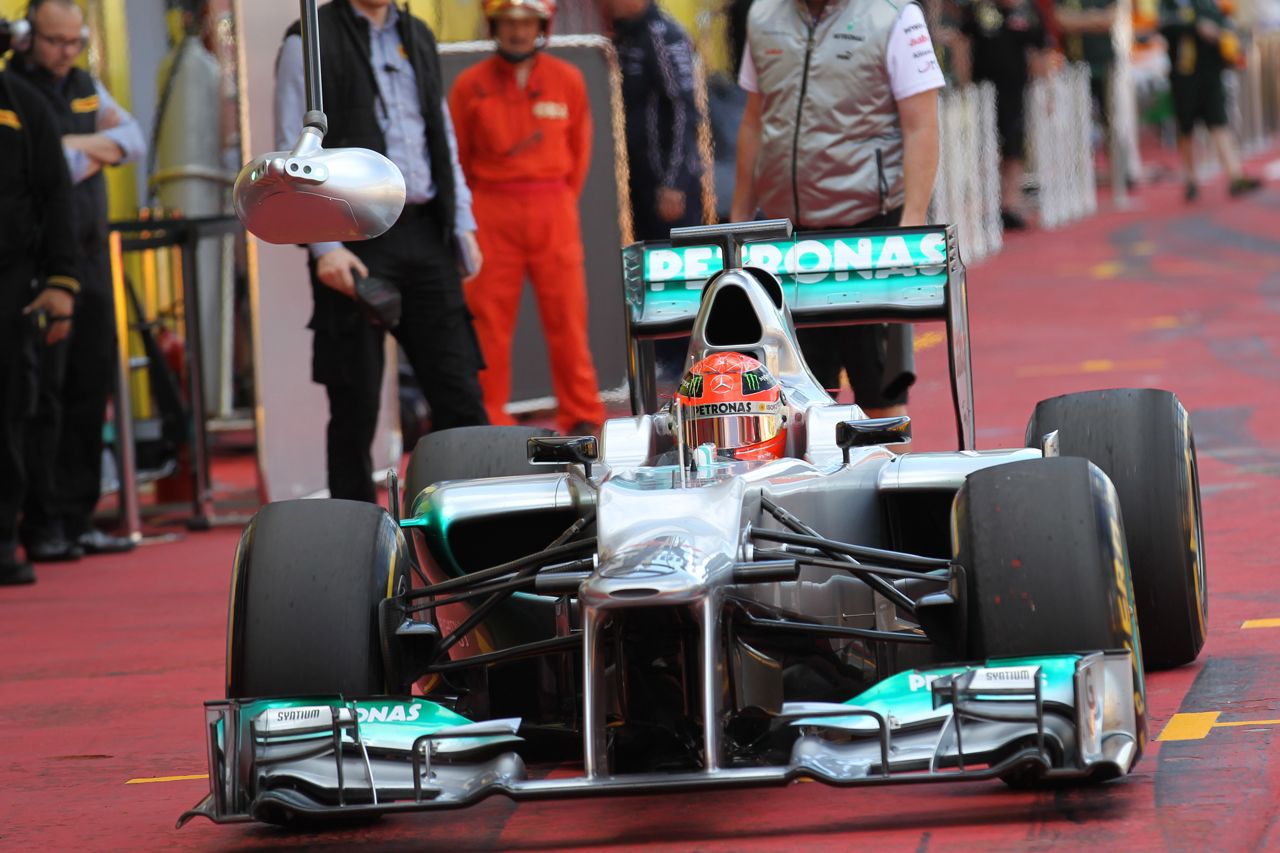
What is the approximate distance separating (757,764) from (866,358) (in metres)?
3.05

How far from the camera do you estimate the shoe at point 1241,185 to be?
22.5 metres

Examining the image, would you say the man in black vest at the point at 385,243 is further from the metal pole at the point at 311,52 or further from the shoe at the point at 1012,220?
the shoe at the point at 1012,220

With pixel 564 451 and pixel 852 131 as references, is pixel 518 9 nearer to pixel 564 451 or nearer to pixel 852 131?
pixel 852 131

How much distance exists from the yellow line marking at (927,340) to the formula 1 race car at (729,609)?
8.99 meters

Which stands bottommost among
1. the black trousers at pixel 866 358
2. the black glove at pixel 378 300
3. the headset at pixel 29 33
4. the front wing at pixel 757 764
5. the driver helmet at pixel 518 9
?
the front wing at pixel 757 764

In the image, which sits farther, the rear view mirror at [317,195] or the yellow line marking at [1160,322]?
the yellow line marking at [1160,322]

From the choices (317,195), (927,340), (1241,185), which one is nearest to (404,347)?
(317,195)

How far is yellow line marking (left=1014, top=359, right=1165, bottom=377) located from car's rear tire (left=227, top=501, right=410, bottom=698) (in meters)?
8.41

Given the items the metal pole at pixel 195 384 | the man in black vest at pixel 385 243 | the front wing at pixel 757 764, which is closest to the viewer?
the front wing at pixel 757 764

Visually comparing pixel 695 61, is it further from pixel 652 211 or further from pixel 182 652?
pixel 182 652

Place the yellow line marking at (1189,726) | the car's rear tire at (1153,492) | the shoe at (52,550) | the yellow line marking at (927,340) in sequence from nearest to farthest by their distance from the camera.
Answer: the yellow line marking at (1189,726), the car's rear tire at (1153,492), the shoe at (52,550), the yellow line marking at (927,340)

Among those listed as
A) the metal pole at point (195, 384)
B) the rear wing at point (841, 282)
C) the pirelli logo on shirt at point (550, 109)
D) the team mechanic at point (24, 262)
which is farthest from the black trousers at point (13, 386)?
the rear wing at point (841, 282)

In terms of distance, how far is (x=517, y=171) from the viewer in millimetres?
11531

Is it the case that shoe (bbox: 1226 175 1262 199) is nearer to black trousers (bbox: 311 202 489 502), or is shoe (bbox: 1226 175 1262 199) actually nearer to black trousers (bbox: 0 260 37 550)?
black trousers (bbox: 311 202 489 502)
